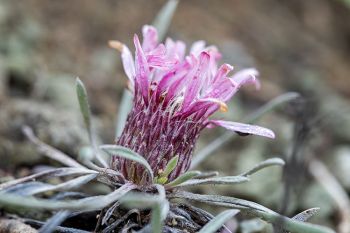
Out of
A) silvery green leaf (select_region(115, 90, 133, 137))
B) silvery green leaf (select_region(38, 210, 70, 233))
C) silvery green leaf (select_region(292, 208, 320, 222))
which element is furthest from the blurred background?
silvery green leaf (select_region(38, 210, 70, 233))

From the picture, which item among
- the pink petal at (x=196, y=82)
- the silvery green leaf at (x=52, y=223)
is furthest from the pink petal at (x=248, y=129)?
the silvery green leaf at (x=52, y=223)

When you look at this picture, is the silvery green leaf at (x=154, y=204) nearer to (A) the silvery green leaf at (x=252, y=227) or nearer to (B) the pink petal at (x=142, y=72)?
(B) the pink petal at (x=142, y=72)

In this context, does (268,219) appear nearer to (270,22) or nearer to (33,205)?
(33,205)

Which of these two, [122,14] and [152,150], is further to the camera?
[122,14]

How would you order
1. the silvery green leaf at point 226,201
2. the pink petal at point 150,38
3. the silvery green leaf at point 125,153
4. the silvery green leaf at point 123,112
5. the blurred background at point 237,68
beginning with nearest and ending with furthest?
the silvery green leaf at point 125,153 < the silvery green leaf at point 226,201 < the pink petal at point 150,38 < the silvery green leaf at point 123,112 < the blurred background at point 237,68

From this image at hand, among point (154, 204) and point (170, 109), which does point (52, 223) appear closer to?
point (154, 204)

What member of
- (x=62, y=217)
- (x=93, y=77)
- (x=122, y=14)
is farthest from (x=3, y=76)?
(x=62, y=217)
